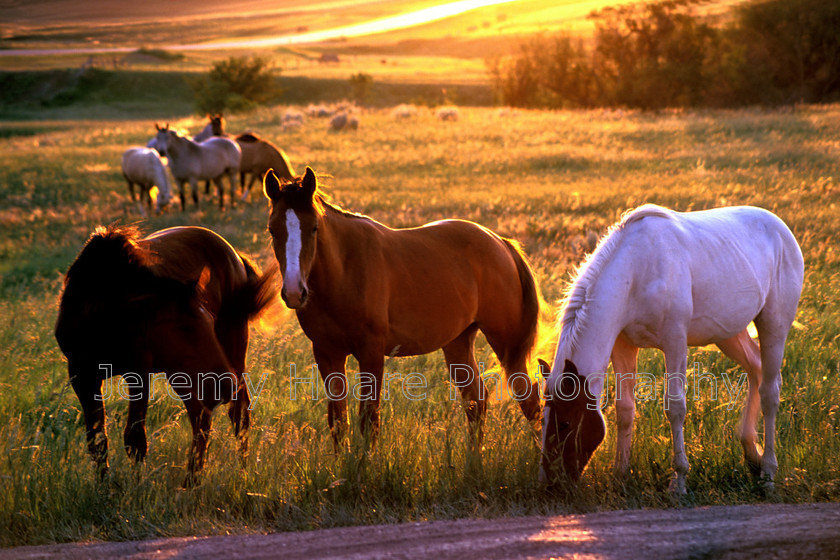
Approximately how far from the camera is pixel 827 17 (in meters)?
47.9

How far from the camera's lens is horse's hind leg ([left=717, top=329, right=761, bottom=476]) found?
16.6 feet

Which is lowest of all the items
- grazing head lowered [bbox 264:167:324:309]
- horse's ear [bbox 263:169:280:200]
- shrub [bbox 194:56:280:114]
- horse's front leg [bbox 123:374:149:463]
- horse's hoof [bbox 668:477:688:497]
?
horse's hoof [bbox 668:477:688:497]

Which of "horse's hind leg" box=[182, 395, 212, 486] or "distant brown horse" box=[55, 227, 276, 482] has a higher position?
"distant brown horse" box=[55, 227, 276, 482]

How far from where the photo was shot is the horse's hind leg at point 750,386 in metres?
5.06

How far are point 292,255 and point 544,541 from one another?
2.14m

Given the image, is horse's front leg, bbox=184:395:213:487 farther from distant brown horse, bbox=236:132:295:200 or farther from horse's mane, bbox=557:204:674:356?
distant brown horse, bbox=236:132:295:200

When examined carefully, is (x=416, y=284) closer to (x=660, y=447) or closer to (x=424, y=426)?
(x=424, y=426)

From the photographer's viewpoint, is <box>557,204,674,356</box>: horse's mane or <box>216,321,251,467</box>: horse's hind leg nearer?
<box>557,204,674,356</box>: horse's mane

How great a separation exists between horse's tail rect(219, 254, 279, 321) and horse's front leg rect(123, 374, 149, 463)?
3.90ft

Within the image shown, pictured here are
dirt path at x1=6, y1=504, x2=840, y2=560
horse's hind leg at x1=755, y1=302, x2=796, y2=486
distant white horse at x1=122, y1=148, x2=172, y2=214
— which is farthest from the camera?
distant white horse at x1=122, y1=148, x2=172, y2=214

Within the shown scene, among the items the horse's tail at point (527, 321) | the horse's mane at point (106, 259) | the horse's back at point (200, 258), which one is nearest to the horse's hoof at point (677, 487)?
the horse's tail at point (527, 321)

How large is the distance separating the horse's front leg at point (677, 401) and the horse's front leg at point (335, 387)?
218cm

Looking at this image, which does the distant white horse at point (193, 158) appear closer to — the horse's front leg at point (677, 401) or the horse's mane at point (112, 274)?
the horse's mane at point (112, 274)

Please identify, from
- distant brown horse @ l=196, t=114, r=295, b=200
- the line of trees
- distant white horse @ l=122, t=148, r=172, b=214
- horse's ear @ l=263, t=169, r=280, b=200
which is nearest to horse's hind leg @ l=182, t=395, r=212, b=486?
horse's ear @ l=263, t=169, r=280, b=200
